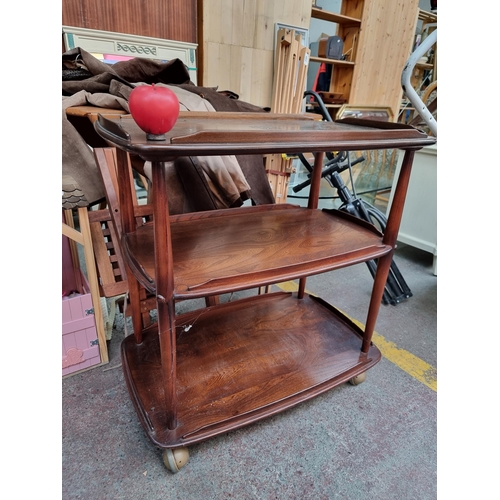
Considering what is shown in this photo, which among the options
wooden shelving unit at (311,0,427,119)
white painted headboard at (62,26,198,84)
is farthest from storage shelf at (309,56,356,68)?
white painted headboard at (62,26,198,84)

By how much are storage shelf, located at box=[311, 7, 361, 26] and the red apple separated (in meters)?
3.60

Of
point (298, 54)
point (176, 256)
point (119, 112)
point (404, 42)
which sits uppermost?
point (404, 42)

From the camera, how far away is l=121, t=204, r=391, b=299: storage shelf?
915mm

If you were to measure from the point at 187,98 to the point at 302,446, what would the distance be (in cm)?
144

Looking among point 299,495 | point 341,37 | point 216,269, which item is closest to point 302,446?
point 299,495

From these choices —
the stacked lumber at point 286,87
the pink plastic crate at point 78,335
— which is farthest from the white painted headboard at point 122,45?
the pink plastic crate at point 78,335

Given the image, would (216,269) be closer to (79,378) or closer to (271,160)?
(79,378)

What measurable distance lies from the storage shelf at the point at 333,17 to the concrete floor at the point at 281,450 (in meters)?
3.66

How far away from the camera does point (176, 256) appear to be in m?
1.02

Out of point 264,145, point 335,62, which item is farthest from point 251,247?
point 335,62

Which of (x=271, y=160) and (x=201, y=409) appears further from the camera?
(x=271, y=160)

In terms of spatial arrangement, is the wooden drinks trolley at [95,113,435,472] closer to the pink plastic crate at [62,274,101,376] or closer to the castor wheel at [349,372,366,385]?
the castor wheel at [349,372,366,385]

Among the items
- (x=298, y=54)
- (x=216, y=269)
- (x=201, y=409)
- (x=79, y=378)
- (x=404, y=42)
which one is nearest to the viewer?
(x=216, y=269)

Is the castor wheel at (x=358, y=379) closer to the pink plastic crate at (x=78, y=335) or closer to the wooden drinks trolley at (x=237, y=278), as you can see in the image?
the wooden drinks trolley at (x=237, y=278)
